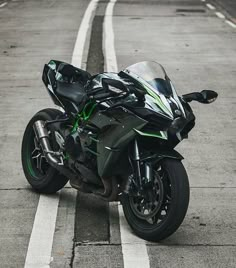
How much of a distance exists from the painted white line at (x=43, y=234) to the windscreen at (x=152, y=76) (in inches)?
57.6

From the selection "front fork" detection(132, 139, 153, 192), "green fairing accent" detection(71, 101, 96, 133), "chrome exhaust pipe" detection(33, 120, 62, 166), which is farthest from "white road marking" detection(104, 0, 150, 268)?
"green fairing accent" detection(71, 101, 96, 133)

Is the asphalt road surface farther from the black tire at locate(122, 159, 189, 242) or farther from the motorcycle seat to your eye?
the motorcycle seat

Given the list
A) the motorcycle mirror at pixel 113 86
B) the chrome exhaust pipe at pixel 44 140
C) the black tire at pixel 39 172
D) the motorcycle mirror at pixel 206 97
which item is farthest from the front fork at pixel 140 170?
the black tire at pixel 39 172

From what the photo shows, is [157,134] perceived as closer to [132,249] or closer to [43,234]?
[132,249]

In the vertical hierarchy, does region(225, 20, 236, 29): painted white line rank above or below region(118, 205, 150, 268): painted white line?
below

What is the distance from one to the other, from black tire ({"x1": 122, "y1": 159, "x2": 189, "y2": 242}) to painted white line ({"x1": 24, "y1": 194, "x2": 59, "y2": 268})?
77 centimetres

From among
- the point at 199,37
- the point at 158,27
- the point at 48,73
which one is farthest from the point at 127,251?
the point at 158,27

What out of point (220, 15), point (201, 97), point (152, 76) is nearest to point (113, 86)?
point (152, 76)

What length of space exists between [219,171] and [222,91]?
4254 millimetres

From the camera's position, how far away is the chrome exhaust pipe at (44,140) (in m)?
6.62

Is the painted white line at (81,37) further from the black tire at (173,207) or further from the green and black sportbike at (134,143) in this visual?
the black tire at (173,207)

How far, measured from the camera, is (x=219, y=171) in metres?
7.74

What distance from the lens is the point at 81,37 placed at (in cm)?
1739

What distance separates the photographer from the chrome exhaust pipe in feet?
21.7
